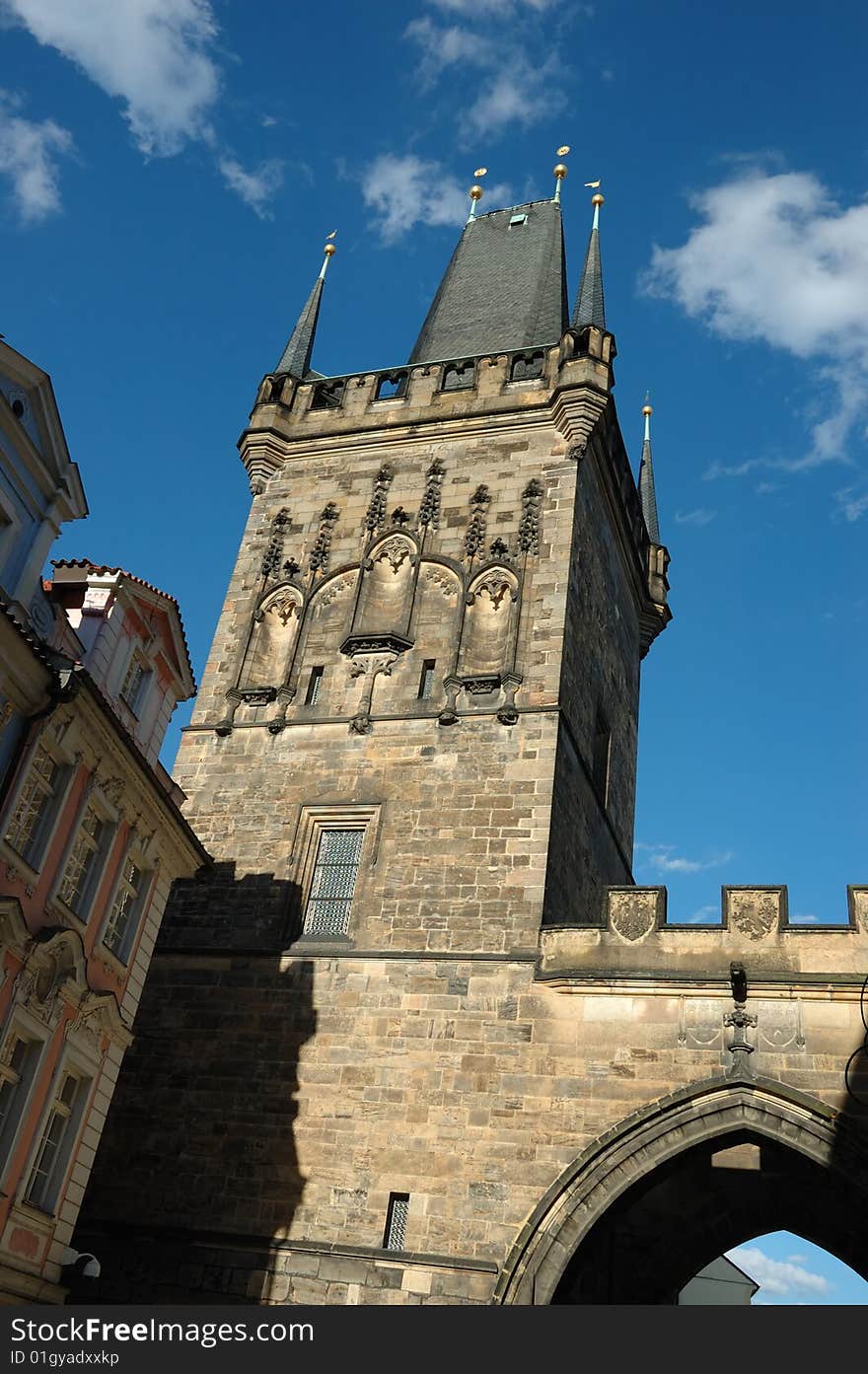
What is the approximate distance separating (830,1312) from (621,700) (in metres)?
12.8

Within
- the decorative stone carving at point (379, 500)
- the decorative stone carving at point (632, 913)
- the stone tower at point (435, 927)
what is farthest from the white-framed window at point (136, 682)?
the decorative stone carving at point (379, 500)

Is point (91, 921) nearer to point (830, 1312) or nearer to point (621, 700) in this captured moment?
point (830, 1312)

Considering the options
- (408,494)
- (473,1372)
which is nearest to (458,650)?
(408,494)

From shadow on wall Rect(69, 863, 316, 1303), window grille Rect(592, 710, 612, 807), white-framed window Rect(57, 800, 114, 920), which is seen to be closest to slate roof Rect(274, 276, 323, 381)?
window grille Rect(592, 710, 612, 807)

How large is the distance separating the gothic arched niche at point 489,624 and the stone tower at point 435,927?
4 centimetres

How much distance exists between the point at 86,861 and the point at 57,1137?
253 cm

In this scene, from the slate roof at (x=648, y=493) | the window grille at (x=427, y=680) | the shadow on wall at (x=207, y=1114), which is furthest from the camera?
the slate roof at (x=648, y=493)

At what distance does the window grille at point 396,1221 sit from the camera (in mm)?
13023

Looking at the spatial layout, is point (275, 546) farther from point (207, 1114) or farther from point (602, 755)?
point (207, 1114)

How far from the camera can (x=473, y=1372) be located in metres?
8.91

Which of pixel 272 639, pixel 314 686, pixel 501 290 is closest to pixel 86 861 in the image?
pixel 314 686

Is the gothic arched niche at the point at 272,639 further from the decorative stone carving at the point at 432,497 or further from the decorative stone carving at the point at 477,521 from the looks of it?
the decorative stone carving at the point at 477,521

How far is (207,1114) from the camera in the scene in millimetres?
14500

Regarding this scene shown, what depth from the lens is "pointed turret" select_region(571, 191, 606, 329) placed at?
66.6ft
